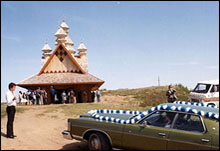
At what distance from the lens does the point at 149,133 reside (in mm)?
4922

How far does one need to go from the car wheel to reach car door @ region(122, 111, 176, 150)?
489mm

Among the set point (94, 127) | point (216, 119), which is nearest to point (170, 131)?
point (216, 119)

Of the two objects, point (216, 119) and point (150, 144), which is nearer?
point (216, 119)

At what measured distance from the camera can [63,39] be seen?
26.0 meters

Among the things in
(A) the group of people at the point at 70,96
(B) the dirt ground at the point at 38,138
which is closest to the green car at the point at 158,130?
(B) the dirt ground at the point at 38,138

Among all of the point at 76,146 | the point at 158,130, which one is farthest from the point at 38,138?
the point at 158,130

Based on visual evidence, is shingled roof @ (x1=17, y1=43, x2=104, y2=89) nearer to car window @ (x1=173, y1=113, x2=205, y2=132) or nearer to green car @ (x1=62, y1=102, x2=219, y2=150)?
green car @ (x1=62, y1=102, x2=219, y2=150)

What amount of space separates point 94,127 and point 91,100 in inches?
648

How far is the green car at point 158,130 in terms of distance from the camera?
4410 millimetres

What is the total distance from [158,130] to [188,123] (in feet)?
2.16

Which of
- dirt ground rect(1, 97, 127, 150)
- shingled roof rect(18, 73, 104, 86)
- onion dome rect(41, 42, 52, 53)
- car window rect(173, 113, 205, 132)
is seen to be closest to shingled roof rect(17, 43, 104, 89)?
shingled roof rect(18, 73, 104, 86)

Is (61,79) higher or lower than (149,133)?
higher

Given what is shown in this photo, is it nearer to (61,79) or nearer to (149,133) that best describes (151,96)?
(61,79)

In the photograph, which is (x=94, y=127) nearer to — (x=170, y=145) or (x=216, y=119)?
(x=170, y=145)
